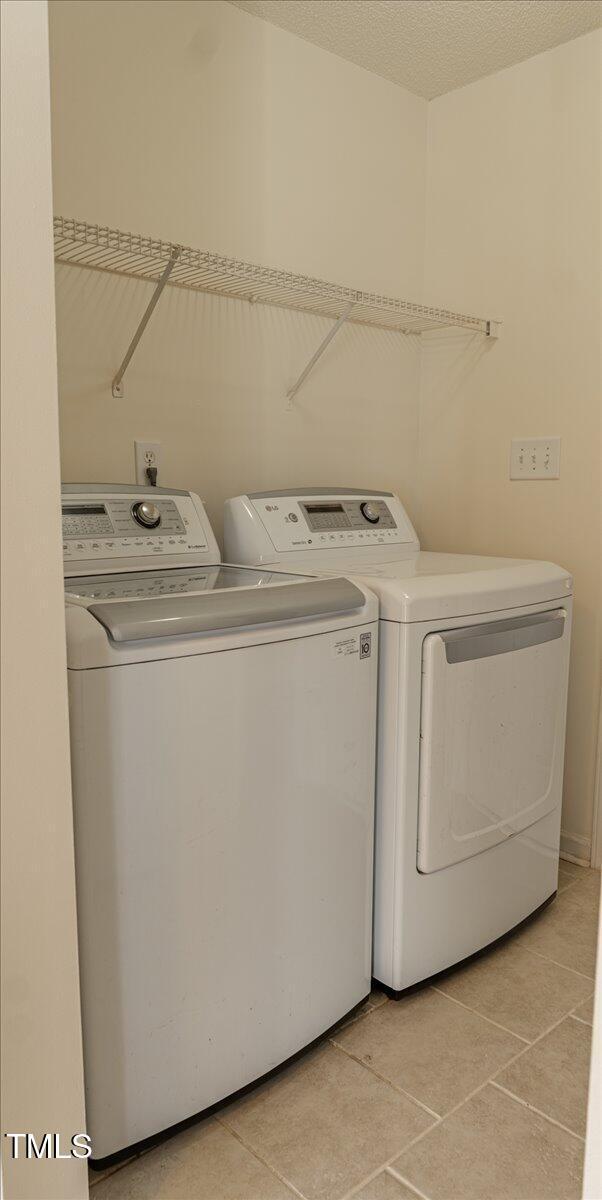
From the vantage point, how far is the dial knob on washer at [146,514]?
1691 mm

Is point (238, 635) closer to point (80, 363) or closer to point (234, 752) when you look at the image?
point (234, 752)

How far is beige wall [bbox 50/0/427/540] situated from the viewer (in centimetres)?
176

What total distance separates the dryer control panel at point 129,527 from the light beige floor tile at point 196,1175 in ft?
3.28

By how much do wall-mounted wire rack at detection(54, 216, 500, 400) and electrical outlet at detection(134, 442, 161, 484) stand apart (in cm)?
13

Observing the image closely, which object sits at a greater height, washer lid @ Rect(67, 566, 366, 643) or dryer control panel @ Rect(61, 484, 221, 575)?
dryer control panel @ Rect(61, 484, 221, 575)

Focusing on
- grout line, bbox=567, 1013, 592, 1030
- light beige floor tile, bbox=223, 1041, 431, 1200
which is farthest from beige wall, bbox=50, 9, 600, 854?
light beige floor tile, bbox=223, 1041, 431, 1200

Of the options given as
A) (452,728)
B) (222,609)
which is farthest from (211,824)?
(452,728)

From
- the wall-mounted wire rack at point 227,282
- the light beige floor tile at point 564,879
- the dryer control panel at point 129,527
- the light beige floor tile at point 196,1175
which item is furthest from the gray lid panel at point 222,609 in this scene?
the light beige floor tile at point 564,879

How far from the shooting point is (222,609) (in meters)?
1.23

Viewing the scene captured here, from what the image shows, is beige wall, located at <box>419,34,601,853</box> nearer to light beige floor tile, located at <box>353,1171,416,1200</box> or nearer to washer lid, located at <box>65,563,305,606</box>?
washer lid, located at <box>65,563,305,606</box>

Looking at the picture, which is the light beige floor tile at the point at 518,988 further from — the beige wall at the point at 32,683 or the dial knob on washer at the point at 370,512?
the dial knob on washer at the point at 370,512

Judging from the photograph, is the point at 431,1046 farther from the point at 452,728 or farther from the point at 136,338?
the point at 136,338

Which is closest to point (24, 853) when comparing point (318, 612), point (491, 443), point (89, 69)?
point (318, 612)

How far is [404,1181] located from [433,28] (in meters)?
2.50
